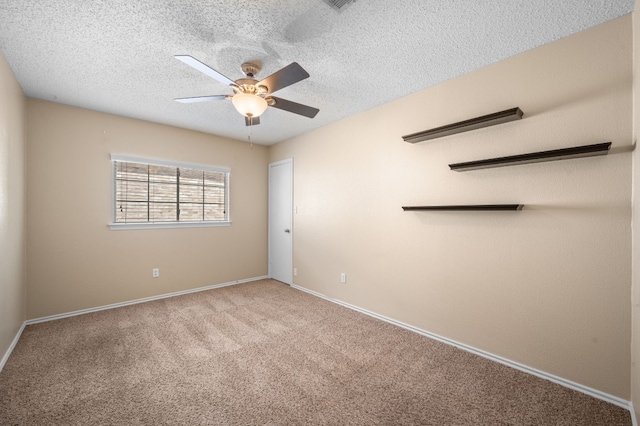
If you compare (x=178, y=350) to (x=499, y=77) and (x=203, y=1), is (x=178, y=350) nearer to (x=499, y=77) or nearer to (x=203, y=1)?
(x=203, y=1)

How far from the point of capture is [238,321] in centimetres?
320

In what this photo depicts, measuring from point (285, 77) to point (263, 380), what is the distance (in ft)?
7.44

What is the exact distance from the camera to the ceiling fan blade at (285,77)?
1.78 m

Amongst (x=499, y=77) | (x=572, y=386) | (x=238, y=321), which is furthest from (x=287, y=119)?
(x=572, y=386)

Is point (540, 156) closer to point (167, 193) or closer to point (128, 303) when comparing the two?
point (167, 193)

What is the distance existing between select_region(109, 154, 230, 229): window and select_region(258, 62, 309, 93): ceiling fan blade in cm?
278

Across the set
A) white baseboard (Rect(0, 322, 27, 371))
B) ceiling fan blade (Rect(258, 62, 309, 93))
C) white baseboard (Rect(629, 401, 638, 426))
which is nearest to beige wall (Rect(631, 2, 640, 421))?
white baseboard (Rect(629, 401, 638, 426))

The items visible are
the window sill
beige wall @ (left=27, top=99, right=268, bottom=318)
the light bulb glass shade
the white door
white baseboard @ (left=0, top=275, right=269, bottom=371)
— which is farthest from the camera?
the white door

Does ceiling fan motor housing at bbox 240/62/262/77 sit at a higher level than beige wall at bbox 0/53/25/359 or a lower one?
higher

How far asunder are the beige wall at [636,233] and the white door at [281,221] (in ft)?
12.7

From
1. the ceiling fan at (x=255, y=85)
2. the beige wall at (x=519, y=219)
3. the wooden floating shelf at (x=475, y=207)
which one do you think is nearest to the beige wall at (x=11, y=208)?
the ceiling fan at (x=255, y=85)

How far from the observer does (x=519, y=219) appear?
7.29 feet

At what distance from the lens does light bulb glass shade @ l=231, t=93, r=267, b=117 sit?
209 cm

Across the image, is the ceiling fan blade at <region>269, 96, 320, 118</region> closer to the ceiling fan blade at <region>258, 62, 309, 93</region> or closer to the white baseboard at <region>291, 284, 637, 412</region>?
the ceiling fan blade at <region>258, 62, 309, 93</region>
